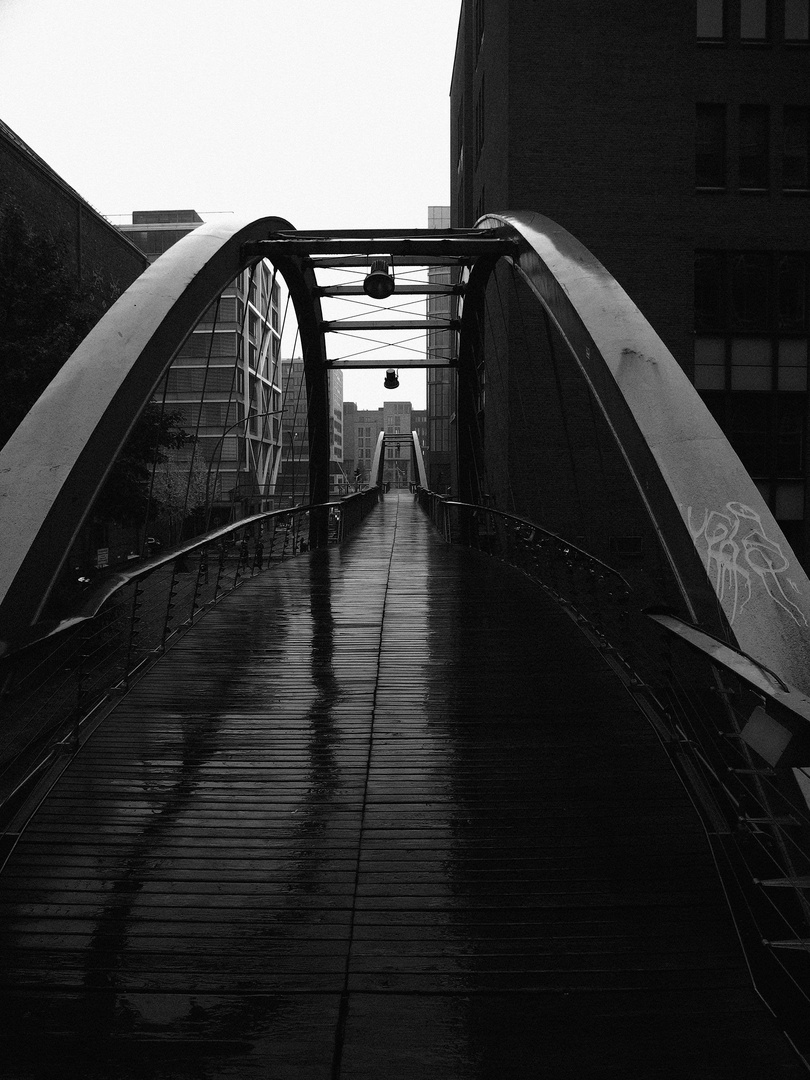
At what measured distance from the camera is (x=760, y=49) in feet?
71.2

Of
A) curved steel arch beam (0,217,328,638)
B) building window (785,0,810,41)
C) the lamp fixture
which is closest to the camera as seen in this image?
curved steel arch beam (0,217,328,638)

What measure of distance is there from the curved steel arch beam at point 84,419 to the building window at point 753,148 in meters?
17.1

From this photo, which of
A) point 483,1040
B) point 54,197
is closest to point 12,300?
point 54,197

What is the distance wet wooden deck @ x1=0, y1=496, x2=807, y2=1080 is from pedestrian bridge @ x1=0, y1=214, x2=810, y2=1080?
1 centimetres

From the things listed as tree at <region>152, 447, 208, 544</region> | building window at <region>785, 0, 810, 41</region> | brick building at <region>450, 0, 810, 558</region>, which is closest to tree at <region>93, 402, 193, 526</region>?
brick building at <region>450, 0, 810, 558</region>

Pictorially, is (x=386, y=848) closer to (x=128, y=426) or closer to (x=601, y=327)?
(x=128, y=426)

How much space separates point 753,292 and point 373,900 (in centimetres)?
2189

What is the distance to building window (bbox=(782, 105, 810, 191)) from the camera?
22.0 metres

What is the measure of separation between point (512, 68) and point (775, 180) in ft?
22.2

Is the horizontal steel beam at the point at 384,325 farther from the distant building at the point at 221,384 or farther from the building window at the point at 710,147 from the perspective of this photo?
the distant building at the point at 221,384

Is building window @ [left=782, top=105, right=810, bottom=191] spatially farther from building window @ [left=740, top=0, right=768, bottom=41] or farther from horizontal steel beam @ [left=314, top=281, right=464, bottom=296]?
horizontal steel beam @ [left=314, top=281, right=464, bottom=296]

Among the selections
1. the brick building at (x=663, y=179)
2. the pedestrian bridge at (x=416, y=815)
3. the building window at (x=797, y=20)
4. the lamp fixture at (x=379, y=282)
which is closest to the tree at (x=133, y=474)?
the lamp fixture at (x=379, y=282)

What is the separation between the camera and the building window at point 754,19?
861 inches

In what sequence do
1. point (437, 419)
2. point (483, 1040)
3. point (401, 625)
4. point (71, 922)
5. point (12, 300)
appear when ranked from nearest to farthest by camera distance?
point (483, 1040)
point (71, 922)
point (401, 625)
point (12, 300)
point (437, 419)
